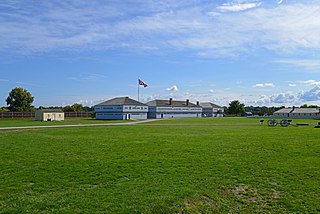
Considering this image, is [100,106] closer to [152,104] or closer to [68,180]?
[152,104]

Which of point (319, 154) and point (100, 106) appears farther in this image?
point (100, 106)

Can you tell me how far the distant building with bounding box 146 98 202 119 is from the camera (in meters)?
97.2

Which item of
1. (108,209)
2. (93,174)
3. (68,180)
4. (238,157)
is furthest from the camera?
(238,157)

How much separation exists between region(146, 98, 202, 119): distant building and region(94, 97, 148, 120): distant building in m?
8.13

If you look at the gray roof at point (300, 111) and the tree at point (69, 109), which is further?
the tree at point (69, 109)

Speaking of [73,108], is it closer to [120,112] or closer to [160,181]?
[120,112]

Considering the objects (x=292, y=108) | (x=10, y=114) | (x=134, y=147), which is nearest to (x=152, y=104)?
(x=10, y=114)

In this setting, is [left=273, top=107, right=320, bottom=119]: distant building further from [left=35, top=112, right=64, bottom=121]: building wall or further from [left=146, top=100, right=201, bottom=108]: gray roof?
[left=35, top=112, right=64, bottom=121]: building wall

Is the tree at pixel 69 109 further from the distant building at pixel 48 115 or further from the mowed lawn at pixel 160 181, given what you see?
the mowed lawn at pixel 160 181

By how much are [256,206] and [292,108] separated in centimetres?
11102

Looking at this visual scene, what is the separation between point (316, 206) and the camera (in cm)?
811

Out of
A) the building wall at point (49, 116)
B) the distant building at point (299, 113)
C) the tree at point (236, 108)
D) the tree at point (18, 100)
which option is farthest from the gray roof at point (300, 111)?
the tree at point (18, 100)

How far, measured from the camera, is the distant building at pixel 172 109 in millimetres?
97150

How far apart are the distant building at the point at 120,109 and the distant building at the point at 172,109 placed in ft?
26.7
